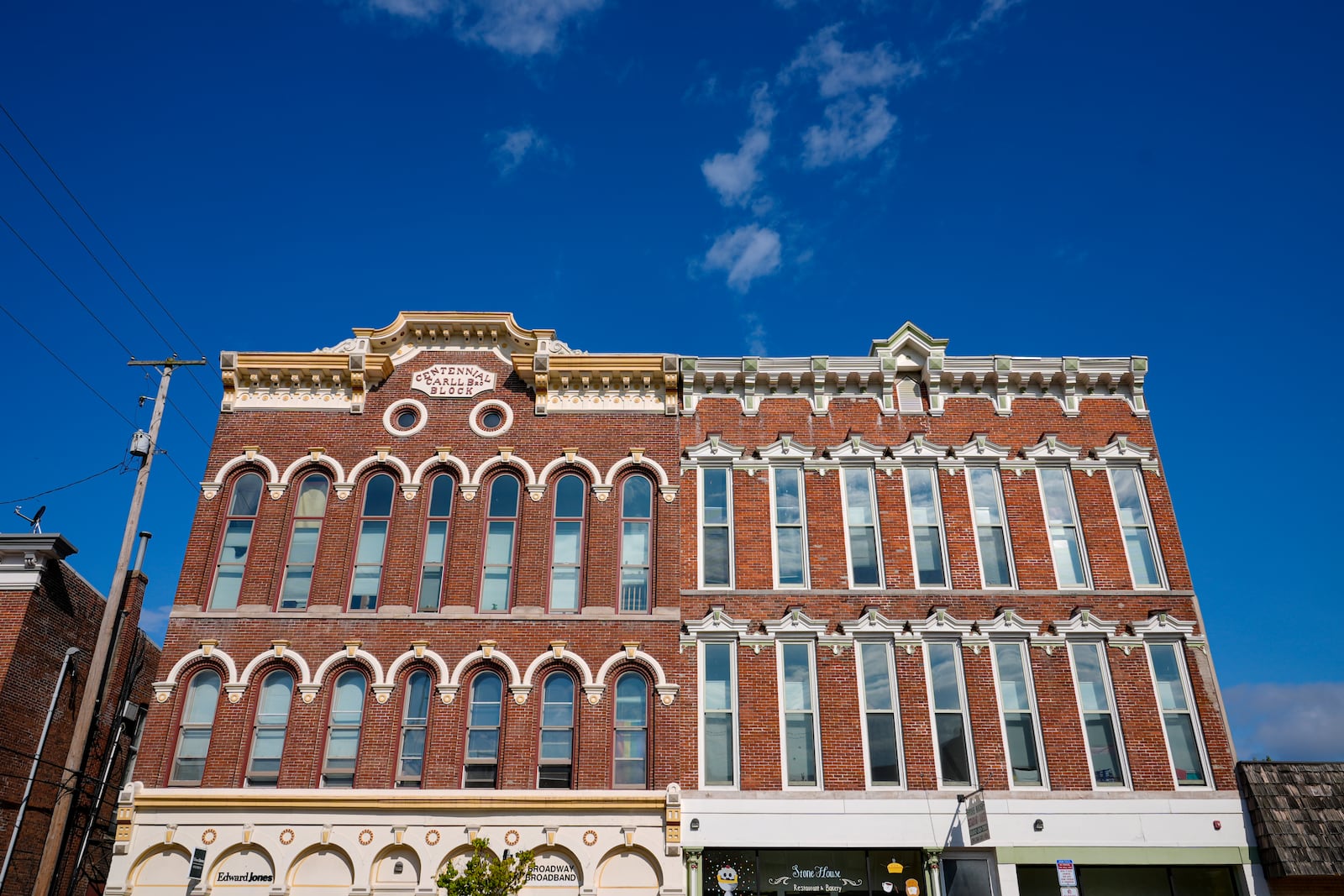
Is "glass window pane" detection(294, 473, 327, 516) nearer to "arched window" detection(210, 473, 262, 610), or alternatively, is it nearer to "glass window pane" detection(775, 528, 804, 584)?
"arched window" detection(210, 473, 262, 610)

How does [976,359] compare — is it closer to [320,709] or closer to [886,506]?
[886,506]

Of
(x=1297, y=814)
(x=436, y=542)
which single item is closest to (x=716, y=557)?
(x=436, y=542)

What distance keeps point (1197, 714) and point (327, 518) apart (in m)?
18.6

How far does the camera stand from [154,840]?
1948cm

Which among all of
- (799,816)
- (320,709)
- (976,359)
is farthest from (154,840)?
(976,359)

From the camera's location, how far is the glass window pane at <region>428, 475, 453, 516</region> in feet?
74.5

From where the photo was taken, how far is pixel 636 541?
22.4m

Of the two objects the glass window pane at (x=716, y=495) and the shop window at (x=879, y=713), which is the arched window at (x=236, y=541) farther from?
the shop window at (x=879, y=713)

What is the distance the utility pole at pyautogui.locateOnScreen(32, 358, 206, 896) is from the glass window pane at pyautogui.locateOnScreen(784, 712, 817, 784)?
1285cm

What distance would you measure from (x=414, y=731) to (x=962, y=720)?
35.9 ft

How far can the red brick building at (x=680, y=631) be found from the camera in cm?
1952

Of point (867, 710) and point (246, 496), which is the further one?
point (246, 496)

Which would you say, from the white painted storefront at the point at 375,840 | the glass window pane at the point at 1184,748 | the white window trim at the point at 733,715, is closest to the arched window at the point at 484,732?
the white painted storefront at the point at 375,840

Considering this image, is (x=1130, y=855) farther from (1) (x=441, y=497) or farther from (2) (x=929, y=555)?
(1) (x=441, y=497)
